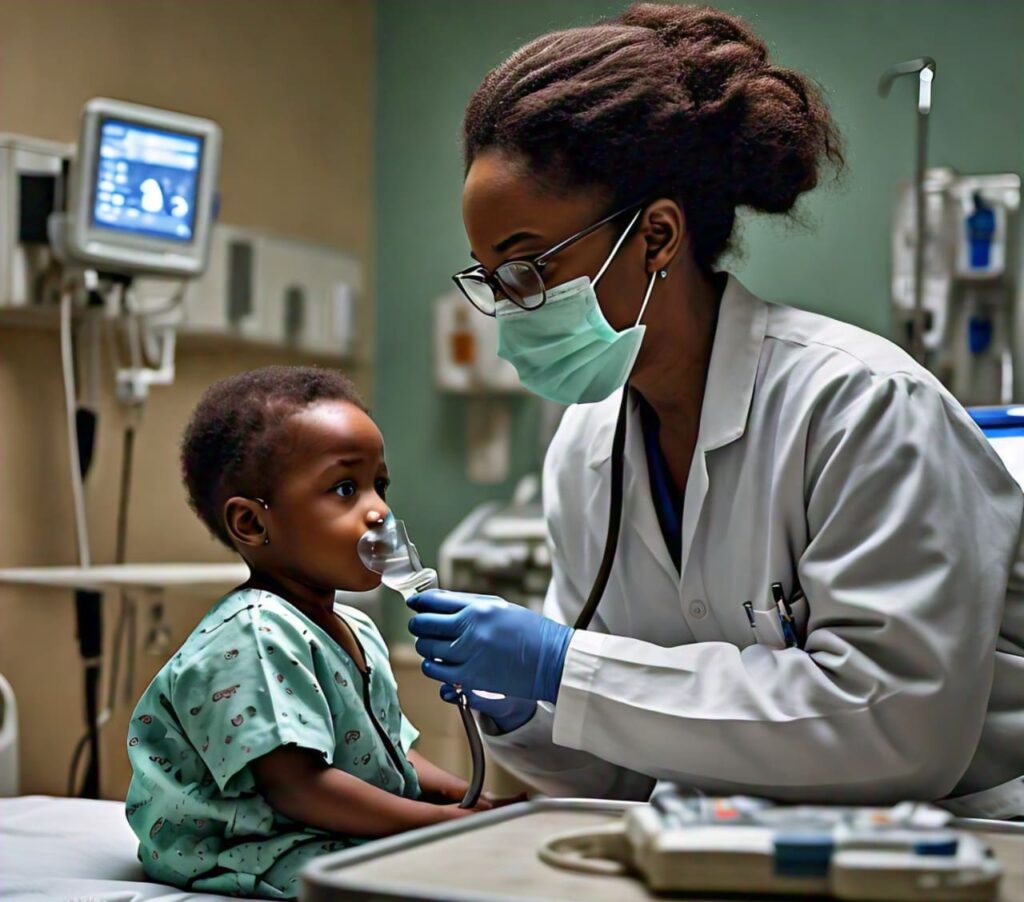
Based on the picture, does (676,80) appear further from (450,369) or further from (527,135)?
(450,369)

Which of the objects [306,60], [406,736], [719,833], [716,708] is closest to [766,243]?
[306,60]

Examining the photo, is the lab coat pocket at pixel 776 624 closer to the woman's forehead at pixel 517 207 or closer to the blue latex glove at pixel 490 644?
the blue latex glove at pixel 490 644

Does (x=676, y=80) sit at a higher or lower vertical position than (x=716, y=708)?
higher

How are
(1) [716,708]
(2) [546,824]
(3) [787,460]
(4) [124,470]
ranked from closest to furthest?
(2) [546,824] → (1) [716,708] → (3) [787,460] → (4) [124,470]

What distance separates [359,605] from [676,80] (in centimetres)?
223

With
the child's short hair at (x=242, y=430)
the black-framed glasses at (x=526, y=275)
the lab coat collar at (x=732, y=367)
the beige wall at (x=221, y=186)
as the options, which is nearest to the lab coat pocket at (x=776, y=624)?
the lab coat collar at (x=732, y=367)

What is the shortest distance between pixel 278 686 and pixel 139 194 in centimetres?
189

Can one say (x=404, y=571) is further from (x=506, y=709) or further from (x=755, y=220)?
(x=755, y=220)

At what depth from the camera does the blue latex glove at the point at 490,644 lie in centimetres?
129

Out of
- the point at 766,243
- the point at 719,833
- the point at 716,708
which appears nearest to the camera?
the point at 719,833

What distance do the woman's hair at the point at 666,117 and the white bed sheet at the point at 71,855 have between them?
855 millimetres

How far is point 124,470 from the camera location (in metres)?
3.30

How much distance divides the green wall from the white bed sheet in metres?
2.26

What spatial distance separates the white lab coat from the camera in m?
1.19
